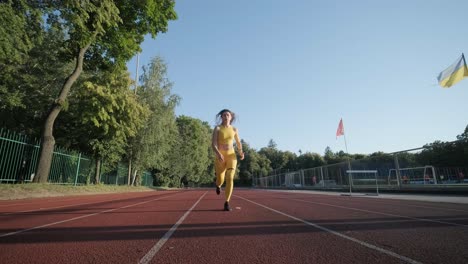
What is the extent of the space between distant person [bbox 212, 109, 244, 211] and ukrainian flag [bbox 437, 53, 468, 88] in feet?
48.7

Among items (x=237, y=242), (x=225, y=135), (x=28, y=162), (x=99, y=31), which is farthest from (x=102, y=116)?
(x=237, y=242)

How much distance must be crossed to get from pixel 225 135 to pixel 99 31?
11.3m

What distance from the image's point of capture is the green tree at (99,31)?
1372 cm

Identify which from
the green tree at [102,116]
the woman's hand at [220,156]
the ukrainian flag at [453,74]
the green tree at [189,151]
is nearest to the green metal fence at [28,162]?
the green tree at [102,116]

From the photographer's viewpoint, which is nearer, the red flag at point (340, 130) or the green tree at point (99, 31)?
the green tree at point (99, 31)

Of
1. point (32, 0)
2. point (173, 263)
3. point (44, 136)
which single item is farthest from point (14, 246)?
point (32, 0)

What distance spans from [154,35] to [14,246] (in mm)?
19930

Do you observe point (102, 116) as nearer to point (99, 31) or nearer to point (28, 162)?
point (28, 162)

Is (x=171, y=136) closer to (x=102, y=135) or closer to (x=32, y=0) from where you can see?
(x=102, y=135)

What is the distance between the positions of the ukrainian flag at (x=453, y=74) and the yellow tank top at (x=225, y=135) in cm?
1511

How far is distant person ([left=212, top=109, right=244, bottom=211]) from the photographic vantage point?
6.57 m

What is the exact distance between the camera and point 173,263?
2.60m

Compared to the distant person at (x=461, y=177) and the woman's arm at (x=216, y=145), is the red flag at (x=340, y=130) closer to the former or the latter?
the distant person at (x=461, y=177)

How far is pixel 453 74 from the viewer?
16.0 metres
